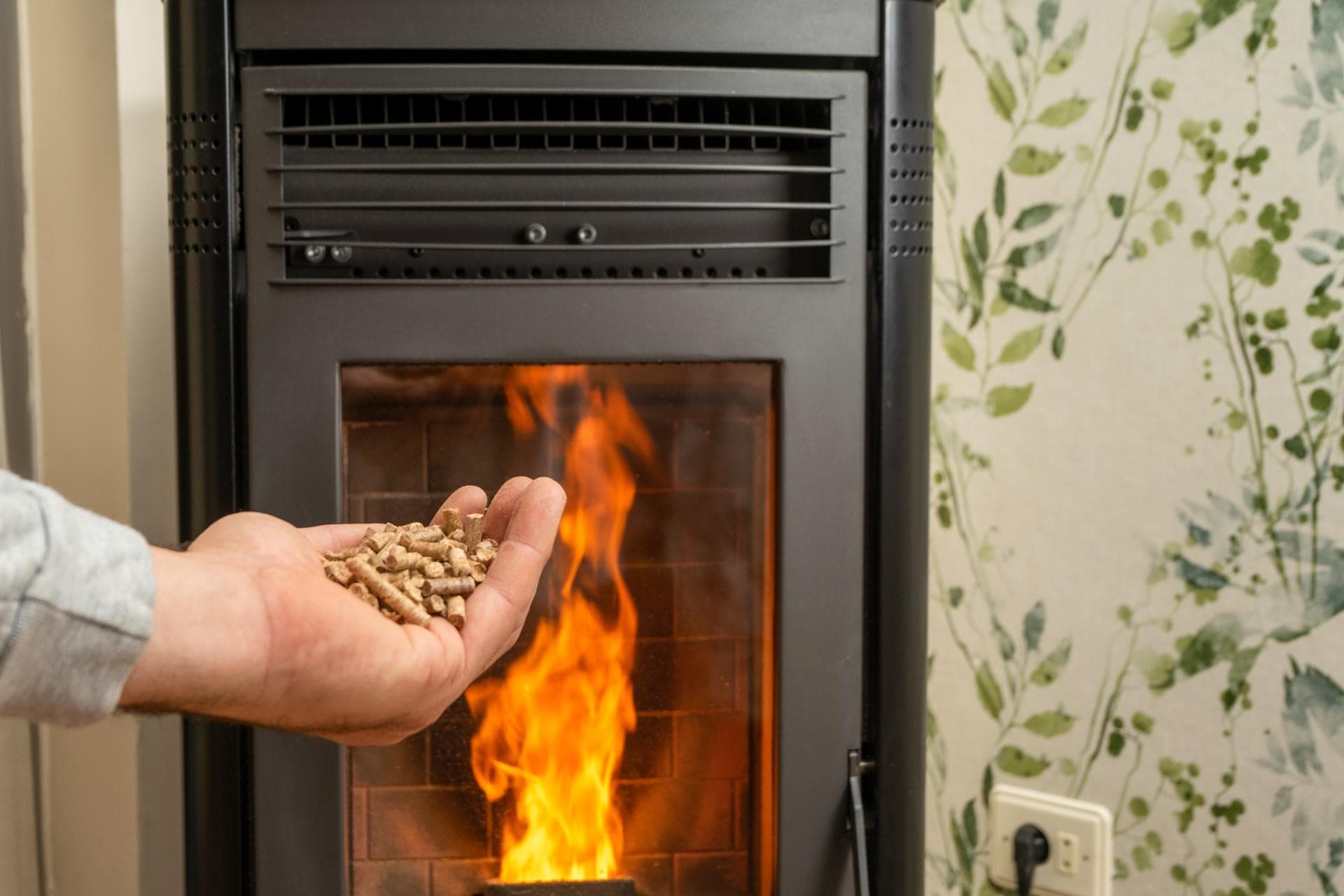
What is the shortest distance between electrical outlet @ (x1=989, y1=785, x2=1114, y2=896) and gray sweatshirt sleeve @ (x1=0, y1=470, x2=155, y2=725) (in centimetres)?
103

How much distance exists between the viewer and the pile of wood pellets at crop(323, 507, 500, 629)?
0.83m

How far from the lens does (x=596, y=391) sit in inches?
42.8

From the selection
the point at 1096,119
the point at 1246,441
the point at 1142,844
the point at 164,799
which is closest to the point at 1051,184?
the point at 1096,119

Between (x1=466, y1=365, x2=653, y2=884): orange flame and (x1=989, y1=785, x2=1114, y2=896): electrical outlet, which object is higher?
(x1=466, y1=365, x2=653, y2=884): orange flame

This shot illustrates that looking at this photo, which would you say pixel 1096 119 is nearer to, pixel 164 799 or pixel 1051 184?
pixel 1051 184

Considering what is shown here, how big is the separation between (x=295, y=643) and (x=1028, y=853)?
95cm

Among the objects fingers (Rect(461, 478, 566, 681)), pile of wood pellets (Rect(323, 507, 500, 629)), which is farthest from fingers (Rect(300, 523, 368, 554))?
fingers (Rect(461, 478, 566, 681))

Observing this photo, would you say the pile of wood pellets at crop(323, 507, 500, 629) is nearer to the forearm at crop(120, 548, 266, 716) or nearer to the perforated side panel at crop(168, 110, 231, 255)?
the forearm at crop(120, 548, 266, 716)

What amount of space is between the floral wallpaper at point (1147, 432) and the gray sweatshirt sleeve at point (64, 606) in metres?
0.94

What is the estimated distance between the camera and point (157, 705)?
0.68m

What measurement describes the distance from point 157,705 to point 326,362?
412mm

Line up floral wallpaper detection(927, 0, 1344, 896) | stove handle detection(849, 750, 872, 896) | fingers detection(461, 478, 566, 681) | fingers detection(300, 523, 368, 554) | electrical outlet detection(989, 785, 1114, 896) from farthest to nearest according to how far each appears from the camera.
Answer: electrical outlet detection(989, 785, 1114, 896) → floral wallpaper detection(927, 0, 1344, 896) → stove handle detection(849, 750, 872, 896) → fingers detection(300, 523, 368, 554) → fingers detection(461, 478, 566, 681)

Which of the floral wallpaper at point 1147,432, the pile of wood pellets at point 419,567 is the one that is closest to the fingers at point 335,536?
the pile of wood pellets at point 419,567

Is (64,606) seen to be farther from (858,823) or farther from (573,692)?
(858,823)
